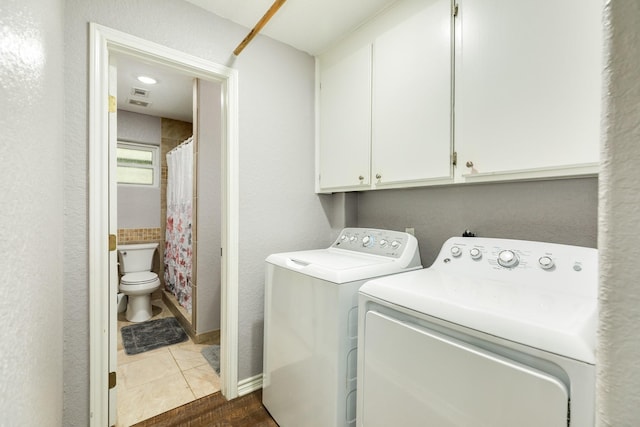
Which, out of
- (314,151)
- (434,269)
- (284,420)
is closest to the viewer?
(434,269)

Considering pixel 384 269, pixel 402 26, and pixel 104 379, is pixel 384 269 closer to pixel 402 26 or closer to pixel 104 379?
pixel 402 26

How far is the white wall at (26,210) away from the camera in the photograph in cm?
48

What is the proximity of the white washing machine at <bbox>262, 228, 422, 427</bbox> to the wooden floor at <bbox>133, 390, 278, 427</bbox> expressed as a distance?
0.08 m

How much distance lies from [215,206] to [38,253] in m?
1.95

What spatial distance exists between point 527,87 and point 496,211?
2.04 ft

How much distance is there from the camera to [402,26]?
1570mm

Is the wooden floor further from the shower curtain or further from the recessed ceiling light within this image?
the recessed ceiling light

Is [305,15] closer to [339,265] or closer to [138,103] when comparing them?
[339,265]

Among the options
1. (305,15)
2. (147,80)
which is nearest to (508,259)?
(305,15)

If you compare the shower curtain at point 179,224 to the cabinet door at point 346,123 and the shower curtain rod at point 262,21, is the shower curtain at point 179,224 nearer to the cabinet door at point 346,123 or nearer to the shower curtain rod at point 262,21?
the shower curtain rod at point 262,21

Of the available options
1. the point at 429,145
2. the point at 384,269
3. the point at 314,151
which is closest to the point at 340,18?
the point at 314,151

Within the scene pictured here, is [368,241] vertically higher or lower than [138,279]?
higher

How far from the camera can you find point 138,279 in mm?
3072

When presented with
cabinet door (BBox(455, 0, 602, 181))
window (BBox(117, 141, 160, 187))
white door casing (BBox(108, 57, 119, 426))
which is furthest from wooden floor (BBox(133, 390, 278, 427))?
window (BBox(117, 141, 160, 187))
